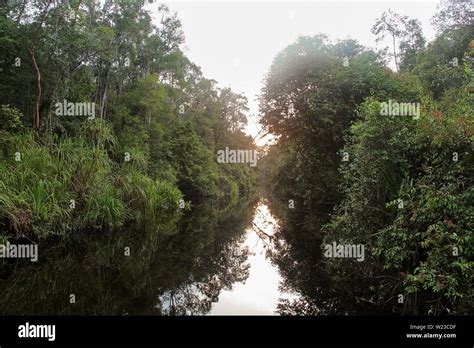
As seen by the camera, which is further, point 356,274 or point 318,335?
point 356,274

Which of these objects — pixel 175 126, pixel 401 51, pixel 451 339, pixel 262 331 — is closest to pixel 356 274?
pixel 451 339

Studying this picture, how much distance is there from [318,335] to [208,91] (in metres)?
36.5

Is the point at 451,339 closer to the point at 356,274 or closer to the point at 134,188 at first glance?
the point at 356,274

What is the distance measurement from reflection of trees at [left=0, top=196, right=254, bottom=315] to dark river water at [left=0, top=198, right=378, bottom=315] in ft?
0.05

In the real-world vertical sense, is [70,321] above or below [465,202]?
below

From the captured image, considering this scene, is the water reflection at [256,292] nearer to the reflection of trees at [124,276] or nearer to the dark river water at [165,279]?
the dark river water at [165,279]

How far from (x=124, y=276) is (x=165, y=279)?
87 cm

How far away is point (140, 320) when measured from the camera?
3.97m

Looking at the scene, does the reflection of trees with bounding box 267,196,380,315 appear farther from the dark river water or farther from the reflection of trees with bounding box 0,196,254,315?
the reflection of trees with bounding box 0,196,254,315

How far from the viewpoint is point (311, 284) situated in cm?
823

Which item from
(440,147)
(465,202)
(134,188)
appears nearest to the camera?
(465,202)

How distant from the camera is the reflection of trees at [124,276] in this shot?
6.39m

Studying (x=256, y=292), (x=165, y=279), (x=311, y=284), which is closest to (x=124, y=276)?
(x=165, y=279)

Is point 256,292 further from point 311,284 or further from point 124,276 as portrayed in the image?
point 124,276
